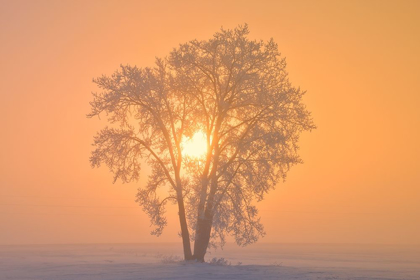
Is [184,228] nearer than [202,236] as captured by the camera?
No

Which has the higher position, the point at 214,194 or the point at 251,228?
the point at 214,194

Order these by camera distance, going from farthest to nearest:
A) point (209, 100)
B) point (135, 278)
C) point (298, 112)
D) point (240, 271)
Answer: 1. point (209, 100)
2. point (298, 112)
3. point (240, 271)
4. point (135, 278)

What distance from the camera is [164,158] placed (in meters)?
31.1

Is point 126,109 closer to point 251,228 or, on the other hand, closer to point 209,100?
point 209,100

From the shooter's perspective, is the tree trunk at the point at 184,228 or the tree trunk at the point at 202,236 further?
Answer: the tree trunk at the point at 184,228

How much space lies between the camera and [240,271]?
960 inches

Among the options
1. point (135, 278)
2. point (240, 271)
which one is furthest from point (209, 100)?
point (135, 278)

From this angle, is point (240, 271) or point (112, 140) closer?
point (240, 271)

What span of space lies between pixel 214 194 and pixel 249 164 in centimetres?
273

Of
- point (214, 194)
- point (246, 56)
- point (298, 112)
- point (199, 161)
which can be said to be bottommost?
point (214, 194)

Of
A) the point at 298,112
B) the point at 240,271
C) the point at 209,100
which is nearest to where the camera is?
the point at 240,271

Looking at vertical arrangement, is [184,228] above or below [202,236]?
above

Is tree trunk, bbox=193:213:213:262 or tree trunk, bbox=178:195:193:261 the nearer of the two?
tree trunk, bbox=193:213:213:262

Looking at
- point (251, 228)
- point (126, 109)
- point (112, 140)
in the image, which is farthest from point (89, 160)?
point (251, 228)
